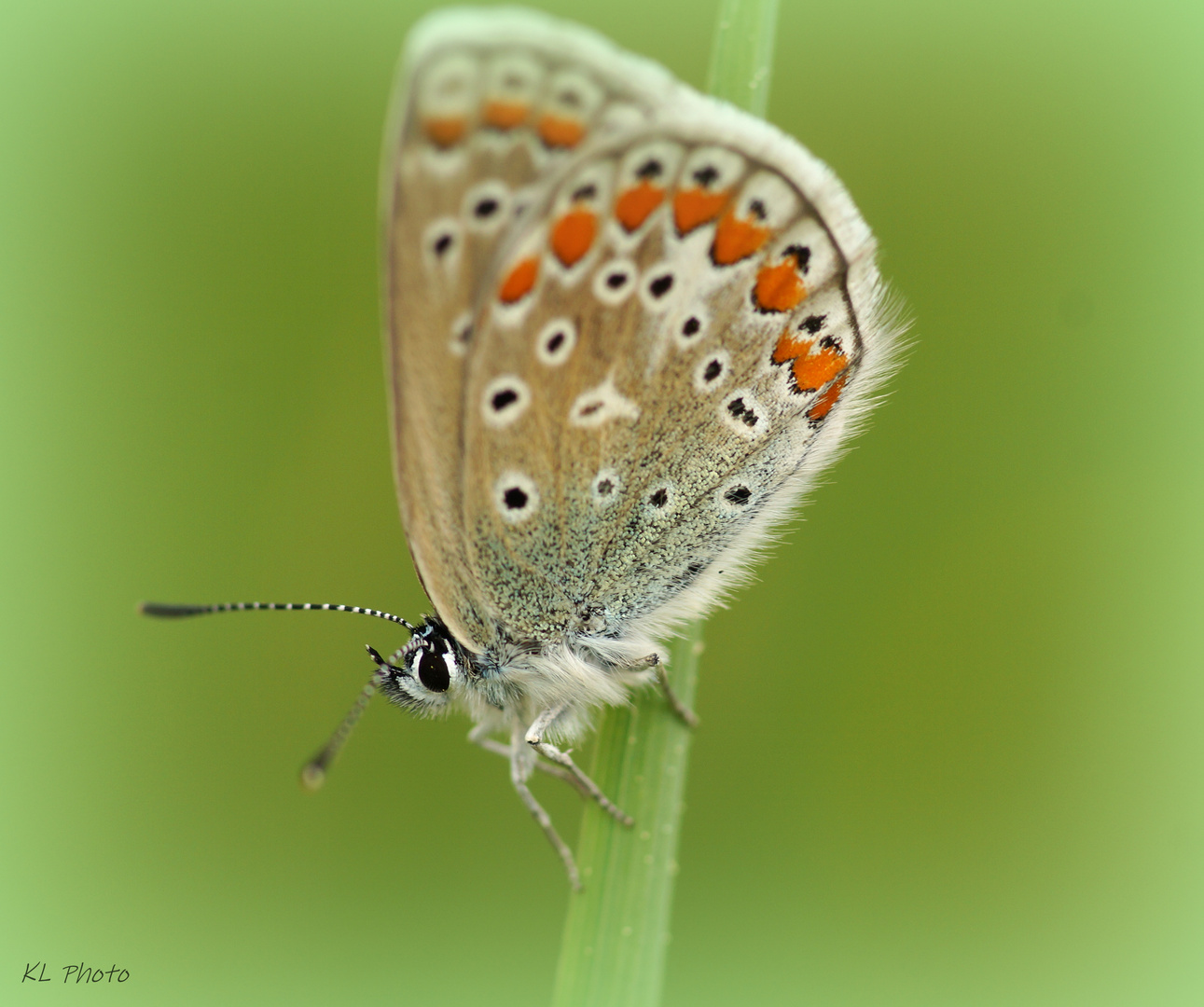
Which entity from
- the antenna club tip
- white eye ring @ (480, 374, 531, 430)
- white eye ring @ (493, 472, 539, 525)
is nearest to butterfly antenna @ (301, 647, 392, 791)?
the antenna club tip

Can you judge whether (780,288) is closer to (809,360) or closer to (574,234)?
(809,360)

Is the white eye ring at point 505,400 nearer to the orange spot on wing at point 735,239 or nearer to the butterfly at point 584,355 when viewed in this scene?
the butterfly at point 584,355

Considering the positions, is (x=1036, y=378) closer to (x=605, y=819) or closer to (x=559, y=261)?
(x=559, y=261)

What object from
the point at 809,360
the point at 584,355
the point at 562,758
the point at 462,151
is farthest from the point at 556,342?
the point at 562,758

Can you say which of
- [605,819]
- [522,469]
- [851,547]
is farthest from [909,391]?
[605,819]

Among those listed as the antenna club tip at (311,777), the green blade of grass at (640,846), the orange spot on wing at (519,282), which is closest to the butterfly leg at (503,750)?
the green blade of grass at (640,846)

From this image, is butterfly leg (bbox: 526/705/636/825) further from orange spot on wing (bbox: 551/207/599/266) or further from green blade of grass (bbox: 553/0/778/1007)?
orange spot on wing (bbox: 551/207/599/266)

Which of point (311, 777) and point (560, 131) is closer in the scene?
point (560, 131)
